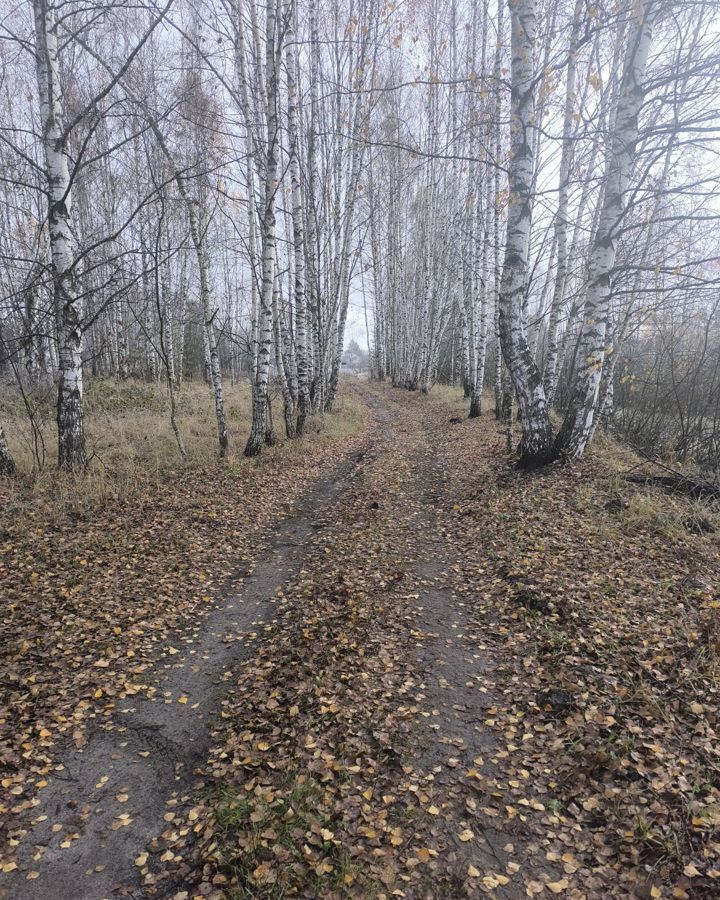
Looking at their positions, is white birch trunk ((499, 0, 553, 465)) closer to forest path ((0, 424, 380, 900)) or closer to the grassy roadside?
the grassy roadside

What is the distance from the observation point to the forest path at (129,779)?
279 centimetres

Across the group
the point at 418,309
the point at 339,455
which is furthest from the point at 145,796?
the point at 418,309

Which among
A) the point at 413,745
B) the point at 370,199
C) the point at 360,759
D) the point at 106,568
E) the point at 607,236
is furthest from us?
the point at 370,199

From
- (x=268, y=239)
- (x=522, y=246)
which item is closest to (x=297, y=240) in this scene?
(x=268, y=239)

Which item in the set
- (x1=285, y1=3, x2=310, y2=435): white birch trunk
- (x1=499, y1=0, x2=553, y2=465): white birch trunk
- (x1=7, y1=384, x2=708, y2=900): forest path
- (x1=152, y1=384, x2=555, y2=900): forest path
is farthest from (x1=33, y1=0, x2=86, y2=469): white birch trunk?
(x1=499, y1=0, x2=553, y2=465): white birch trunk

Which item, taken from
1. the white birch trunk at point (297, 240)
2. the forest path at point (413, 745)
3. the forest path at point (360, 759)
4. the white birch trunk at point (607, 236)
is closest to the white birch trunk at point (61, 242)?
the forest path at point (413, 745)

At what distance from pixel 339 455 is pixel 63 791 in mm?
10198

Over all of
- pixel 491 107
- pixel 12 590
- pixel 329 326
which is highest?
pixel 491 107

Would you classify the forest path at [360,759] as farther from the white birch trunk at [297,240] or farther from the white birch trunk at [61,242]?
the white birch trunk at [297,240]

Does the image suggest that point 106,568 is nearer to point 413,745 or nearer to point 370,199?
point 413,745

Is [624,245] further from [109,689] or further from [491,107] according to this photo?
[109,689]

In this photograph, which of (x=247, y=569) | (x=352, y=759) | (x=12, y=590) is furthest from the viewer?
(x=247, y=569)

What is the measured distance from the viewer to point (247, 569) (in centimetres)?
667

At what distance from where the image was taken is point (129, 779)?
345 cm
